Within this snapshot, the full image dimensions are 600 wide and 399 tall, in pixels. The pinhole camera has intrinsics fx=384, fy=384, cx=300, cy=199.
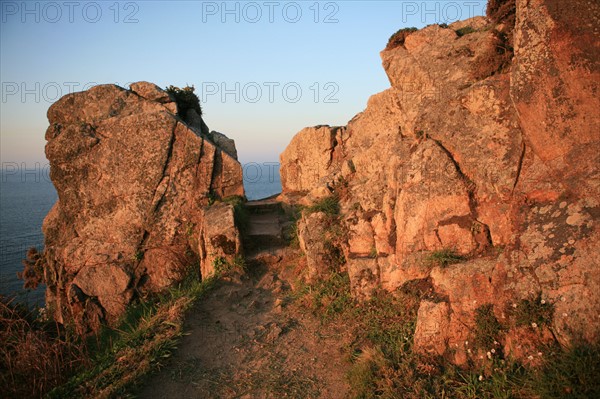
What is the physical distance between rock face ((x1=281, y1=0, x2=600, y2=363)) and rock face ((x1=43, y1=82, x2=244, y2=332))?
18.0ft

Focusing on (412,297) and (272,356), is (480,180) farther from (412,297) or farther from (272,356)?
(272,356)

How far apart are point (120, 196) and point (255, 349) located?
7.12 meters

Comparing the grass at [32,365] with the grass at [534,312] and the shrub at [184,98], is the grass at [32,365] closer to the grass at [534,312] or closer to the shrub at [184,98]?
the grass at [534,312]

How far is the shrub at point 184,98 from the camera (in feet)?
44.8

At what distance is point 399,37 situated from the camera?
9.84m

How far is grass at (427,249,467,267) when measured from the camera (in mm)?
6227

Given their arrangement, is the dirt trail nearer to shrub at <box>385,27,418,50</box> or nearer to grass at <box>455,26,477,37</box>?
shrub at <box>385,27,418,50</box>

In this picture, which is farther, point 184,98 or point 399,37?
point 184,98

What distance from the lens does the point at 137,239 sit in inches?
444

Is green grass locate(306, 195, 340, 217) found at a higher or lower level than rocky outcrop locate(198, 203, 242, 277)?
higher

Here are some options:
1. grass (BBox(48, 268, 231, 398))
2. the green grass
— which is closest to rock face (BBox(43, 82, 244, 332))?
grass (BBox(48, 268, 231, 398))

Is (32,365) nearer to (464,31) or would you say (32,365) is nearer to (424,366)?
(424,366)

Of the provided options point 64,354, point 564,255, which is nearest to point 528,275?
point 564,255

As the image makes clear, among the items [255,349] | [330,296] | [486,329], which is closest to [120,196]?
[255,349]
